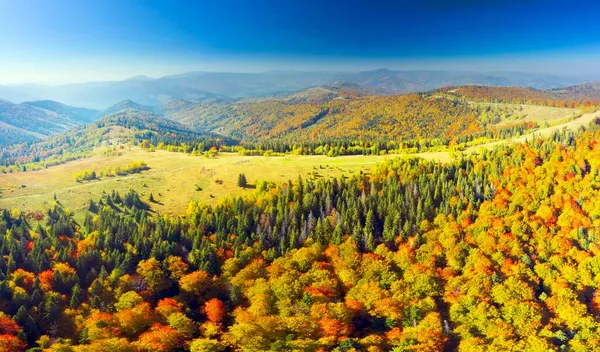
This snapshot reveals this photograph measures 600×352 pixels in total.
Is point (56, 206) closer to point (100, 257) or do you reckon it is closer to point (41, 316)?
point (100, 257)

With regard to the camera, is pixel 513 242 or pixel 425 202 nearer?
pixel 513 242

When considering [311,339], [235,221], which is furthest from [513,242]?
[235,221]

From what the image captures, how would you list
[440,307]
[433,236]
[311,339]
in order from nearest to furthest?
[311,339], [440,307], [433,236]

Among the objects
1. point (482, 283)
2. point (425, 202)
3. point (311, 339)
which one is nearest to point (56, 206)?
point (311, 339)

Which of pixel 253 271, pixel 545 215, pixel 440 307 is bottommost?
pixel 440 307

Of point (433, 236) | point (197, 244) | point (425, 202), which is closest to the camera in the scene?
point (197, 244)

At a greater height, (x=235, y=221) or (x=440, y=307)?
(x=235, y=221)
